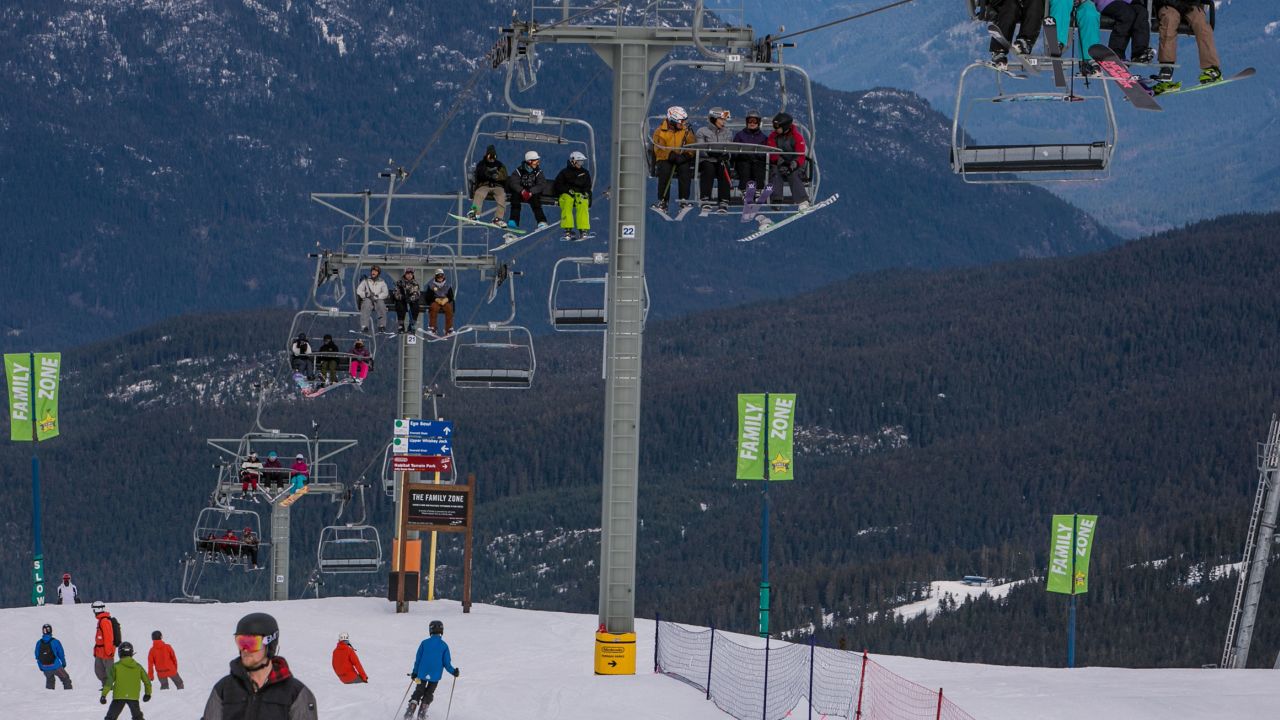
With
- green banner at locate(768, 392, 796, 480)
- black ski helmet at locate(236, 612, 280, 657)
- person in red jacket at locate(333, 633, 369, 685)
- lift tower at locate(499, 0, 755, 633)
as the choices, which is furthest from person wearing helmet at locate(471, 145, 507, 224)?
black ski helmet at locate(236, 612, 280, 657)

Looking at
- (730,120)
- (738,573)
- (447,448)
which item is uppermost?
(730,120)

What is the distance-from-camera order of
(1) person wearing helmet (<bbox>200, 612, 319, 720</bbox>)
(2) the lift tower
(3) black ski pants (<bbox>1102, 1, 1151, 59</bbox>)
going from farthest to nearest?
(2) the lift tower
(3) black ski pants (<bbox>1102, 1, 1151, 59</bbox>)
(1) person wearing helmet (<bbox>200, 612, 319, 720</bbox>)

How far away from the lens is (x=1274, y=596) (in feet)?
346

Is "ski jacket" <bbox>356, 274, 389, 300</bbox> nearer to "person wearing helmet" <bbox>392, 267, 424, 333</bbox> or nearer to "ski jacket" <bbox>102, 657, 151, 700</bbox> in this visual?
"person wearing helmet" <bbox>392, 267, 424, 333</bbox>

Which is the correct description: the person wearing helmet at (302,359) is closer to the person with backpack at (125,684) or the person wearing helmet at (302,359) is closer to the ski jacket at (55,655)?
the ski jacket at (55,655)

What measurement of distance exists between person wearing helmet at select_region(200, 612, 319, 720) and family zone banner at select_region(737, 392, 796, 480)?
110 ft

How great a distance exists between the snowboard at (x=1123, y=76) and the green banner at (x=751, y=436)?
2695cm

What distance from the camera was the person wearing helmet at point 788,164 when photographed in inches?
1049

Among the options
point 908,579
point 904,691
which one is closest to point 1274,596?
point 908,579

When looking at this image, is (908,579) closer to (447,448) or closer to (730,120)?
(447,448)

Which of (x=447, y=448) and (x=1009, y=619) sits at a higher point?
(x=447, y=448)

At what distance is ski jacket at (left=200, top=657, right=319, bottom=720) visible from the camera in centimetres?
1356

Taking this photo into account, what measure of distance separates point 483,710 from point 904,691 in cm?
688

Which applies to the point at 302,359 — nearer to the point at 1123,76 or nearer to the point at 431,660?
the point at 431,660
